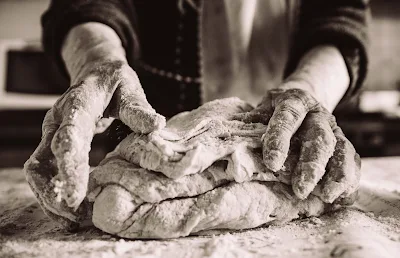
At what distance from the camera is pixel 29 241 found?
84 centimetres

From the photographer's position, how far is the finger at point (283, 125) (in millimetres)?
855

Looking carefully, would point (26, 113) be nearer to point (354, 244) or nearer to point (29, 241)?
point (29, 241)

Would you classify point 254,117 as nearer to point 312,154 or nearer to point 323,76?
point 312,154

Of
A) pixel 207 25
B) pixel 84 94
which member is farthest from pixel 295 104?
pixel 207 25

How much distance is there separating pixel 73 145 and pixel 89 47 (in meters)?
0.49

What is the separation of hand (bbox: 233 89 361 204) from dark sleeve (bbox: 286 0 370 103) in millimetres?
509

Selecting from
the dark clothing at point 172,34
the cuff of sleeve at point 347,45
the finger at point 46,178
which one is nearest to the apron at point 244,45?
the dark clothing at point 172,34

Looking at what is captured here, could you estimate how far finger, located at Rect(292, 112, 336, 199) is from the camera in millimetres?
858

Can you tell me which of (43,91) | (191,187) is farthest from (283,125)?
(43,91)

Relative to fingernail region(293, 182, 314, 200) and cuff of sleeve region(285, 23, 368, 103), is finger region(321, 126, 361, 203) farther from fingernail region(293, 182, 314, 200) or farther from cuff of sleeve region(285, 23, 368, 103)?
cuff of sleeve region(285, 23, 368, 103)

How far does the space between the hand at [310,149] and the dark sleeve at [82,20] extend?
2.05ft

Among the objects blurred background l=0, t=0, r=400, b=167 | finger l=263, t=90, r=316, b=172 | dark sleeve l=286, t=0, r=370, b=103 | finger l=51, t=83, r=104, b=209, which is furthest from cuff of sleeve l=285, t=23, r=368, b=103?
blurred background l=0, t=0, r=400, b=167

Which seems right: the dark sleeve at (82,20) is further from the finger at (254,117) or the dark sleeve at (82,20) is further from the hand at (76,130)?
the finger at (254,117)

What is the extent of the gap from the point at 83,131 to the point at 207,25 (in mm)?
895
